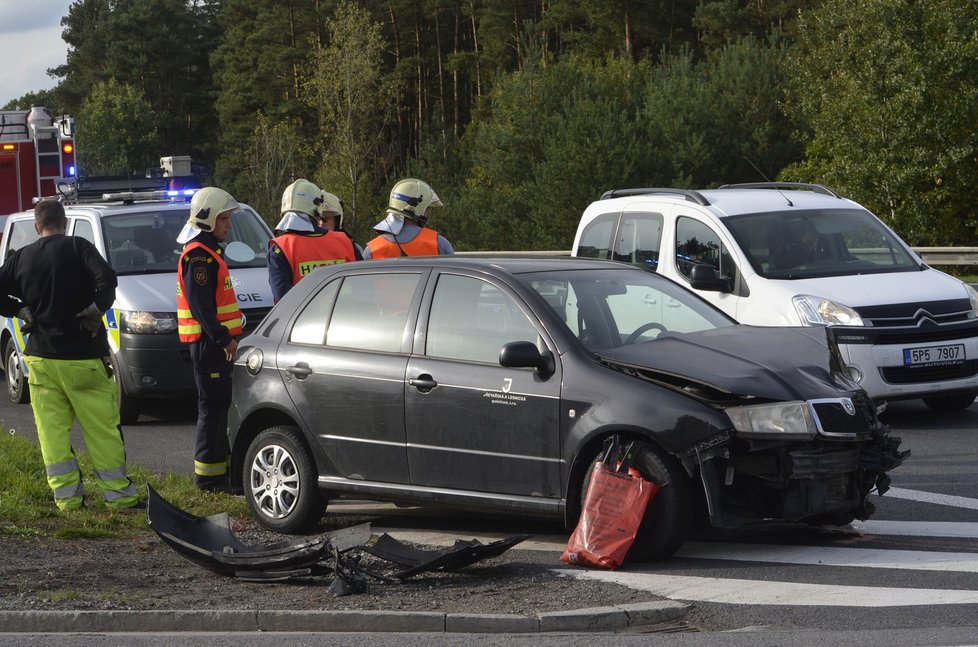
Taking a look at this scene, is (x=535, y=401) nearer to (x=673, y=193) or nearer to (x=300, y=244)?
(x=300, y=244)

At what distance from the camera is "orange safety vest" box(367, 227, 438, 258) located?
10.3m

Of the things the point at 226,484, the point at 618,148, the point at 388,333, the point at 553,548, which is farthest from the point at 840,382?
the point at 618,148

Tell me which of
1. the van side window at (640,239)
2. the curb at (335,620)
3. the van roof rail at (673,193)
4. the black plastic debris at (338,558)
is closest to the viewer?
the curb at (335,620)

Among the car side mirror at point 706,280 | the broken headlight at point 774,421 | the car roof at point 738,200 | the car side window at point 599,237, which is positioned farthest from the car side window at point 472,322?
the car side window at point 599,237

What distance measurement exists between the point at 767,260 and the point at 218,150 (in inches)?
3507

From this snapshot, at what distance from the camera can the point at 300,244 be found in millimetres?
10367

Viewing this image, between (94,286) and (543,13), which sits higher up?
(543,13)

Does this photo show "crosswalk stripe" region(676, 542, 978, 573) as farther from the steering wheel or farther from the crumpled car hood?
the steering wheel

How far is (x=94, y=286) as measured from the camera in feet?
29.3

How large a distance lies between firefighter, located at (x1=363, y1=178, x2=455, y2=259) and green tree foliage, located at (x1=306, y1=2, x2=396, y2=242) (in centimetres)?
4878

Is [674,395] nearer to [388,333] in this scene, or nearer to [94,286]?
[388,333]

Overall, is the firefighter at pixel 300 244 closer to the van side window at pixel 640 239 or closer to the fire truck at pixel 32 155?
the van side window at pixel 640 239

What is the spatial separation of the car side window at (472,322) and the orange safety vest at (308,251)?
267 cm

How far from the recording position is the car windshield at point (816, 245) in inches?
462
